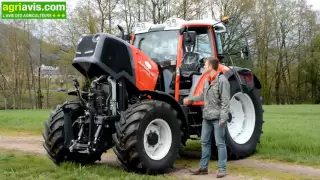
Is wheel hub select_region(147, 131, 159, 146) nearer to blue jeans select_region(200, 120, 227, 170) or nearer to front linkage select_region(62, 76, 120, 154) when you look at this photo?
front linkage select_region(62, 76, 120, 154)

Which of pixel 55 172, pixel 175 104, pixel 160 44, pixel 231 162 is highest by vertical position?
pixel 160 44

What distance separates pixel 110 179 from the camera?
5.88 metres

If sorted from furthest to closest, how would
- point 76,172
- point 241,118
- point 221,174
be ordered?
1. point 241,118
2. point 221,174
3. point 76,172

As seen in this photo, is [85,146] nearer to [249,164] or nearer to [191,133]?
[191,133]

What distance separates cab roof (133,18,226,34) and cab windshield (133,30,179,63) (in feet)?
0.27

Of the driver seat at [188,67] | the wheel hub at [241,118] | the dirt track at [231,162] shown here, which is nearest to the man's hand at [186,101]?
the driver seat at [188,67]

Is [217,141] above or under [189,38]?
under

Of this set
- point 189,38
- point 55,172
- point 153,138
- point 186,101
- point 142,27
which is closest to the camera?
point 55,172

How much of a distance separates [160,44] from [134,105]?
6.88ft

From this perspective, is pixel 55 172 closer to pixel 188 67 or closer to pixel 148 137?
pixel 148 137

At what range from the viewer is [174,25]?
26.3 feet

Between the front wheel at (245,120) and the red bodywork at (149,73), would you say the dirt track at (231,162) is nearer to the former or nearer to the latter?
the front wheel at (245,120)

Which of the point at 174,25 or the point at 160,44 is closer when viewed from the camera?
the point at 174,25

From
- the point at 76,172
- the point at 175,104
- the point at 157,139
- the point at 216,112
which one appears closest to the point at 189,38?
the point at 175,104
